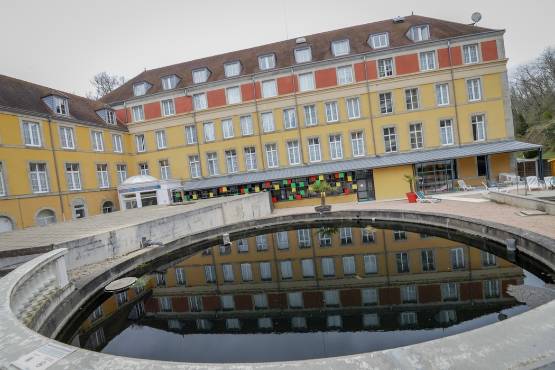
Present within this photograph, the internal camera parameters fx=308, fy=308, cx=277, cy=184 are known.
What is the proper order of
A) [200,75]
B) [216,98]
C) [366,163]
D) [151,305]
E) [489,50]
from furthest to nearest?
[200,75], [216,98], [489,50], [366,163], [151,305]

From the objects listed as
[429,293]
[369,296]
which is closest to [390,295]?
[369,296]

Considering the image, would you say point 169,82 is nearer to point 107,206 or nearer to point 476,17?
point 107,206

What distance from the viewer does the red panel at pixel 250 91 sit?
85.6 feet

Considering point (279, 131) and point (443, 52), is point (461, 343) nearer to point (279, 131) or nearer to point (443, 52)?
point (279, 131)

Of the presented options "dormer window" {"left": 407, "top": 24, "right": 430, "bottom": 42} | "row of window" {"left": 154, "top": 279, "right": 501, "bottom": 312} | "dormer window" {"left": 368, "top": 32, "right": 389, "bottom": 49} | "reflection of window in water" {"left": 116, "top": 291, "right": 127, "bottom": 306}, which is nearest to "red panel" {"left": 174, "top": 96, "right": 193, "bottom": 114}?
"dormer window" {"left": 368, "top": 32, "right": 389, "bottom": 49}

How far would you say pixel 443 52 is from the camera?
920 inches

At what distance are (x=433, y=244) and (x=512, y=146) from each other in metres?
17.0

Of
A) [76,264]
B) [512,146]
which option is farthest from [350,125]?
[76,264]

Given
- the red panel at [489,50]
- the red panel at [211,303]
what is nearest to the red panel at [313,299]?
the red panel at [211,303]

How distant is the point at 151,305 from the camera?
6629 millimetres

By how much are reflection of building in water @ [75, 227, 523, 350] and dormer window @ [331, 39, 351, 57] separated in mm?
19433

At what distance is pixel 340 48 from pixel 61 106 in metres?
22.0

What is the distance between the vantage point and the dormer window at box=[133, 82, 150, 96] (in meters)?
28.8

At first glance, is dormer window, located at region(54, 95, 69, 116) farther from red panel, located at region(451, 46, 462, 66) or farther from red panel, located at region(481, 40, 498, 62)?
red panel, located at region(481, 40, 498, 62)
